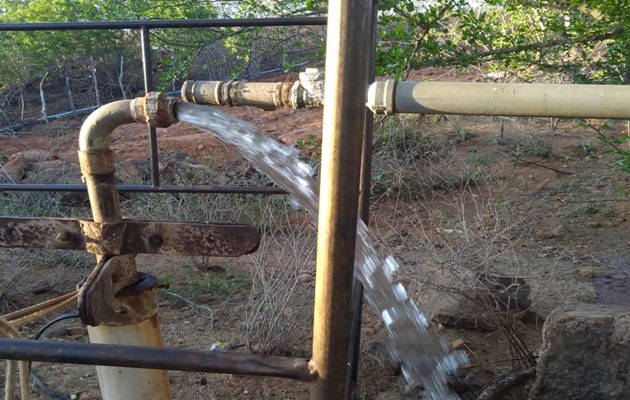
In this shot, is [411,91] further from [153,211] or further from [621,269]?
[153,211]

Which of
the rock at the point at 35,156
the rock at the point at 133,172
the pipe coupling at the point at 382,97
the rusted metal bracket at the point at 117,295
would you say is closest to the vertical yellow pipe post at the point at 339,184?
the pipe coupling at the point at 382,97

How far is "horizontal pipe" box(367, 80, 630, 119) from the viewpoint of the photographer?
89 cm

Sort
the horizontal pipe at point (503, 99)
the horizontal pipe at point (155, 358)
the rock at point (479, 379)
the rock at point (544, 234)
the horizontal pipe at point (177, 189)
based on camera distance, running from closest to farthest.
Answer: the horizontal pipe at point (503, 99) < the horizontal pipe at point (155, 358) < the horizontal pipe at point (177, 189) < the rock at point (479, 379) < the rock at point (544, 234)

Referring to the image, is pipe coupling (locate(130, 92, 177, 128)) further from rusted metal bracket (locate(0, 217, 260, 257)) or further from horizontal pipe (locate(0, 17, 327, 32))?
horizontal pipe (locate(0, 17, 327, 32))

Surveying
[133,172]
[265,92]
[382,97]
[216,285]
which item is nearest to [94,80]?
[133,172]

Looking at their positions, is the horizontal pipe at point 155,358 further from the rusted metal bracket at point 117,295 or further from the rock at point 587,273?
the rock at point 587,273

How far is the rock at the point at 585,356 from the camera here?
211cm

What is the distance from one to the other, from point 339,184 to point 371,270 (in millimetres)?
1207

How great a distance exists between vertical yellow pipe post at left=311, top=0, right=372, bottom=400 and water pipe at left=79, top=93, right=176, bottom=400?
0.57 meters

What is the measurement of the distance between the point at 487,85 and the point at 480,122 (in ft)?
26.2

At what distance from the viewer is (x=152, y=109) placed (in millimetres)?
1432

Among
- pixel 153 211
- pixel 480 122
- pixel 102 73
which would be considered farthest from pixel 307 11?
pixel 102 73

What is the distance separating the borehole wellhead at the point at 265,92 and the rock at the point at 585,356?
1.22 metres

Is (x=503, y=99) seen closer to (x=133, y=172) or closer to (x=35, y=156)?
(x=133, y=172)
